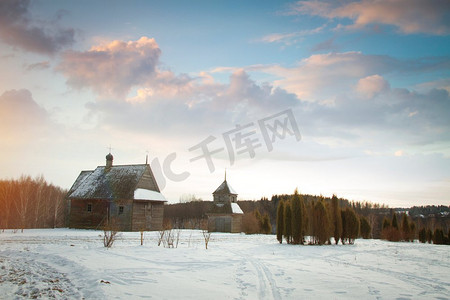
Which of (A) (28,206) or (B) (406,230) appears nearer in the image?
(B) (406,230)

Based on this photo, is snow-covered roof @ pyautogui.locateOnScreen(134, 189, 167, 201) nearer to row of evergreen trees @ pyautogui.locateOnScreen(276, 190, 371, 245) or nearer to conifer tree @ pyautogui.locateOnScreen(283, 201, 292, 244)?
row of evergreen trees @ pyautogui.locateOnScreen(276, 190, 371, 245)

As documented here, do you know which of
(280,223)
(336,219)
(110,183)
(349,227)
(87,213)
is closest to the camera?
(336,219)

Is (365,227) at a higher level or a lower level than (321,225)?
lower

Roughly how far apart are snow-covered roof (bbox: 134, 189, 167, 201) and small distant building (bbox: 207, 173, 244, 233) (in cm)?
899

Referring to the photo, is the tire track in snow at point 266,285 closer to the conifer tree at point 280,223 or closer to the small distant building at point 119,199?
the conifer tree at point 280,223

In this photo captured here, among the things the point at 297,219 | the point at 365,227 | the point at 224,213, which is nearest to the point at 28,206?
the point at 224,213

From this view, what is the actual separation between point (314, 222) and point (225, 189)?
20.6 metres

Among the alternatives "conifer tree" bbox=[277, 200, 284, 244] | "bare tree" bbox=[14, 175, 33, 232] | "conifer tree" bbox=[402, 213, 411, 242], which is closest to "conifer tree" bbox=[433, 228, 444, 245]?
"conifer tree" bbox=[402, 213, 411, 242]

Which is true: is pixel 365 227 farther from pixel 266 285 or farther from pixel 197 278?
pixel 197 278

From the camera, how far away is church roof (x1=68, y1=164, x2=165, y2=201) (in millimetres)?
35125

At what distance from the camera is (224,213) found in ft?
142

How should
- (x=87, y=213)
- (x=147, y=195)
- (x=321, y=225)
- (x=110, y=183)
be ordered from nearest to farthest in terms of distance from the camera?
(x=321, y=225), (x=87, y=213), (x=147, y=195), (x=110, y=183)

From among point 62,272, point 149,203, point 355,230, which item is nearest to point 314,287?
point 62,272

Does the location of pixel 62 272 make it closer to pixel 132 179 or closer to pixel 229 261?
pixel 229 261
